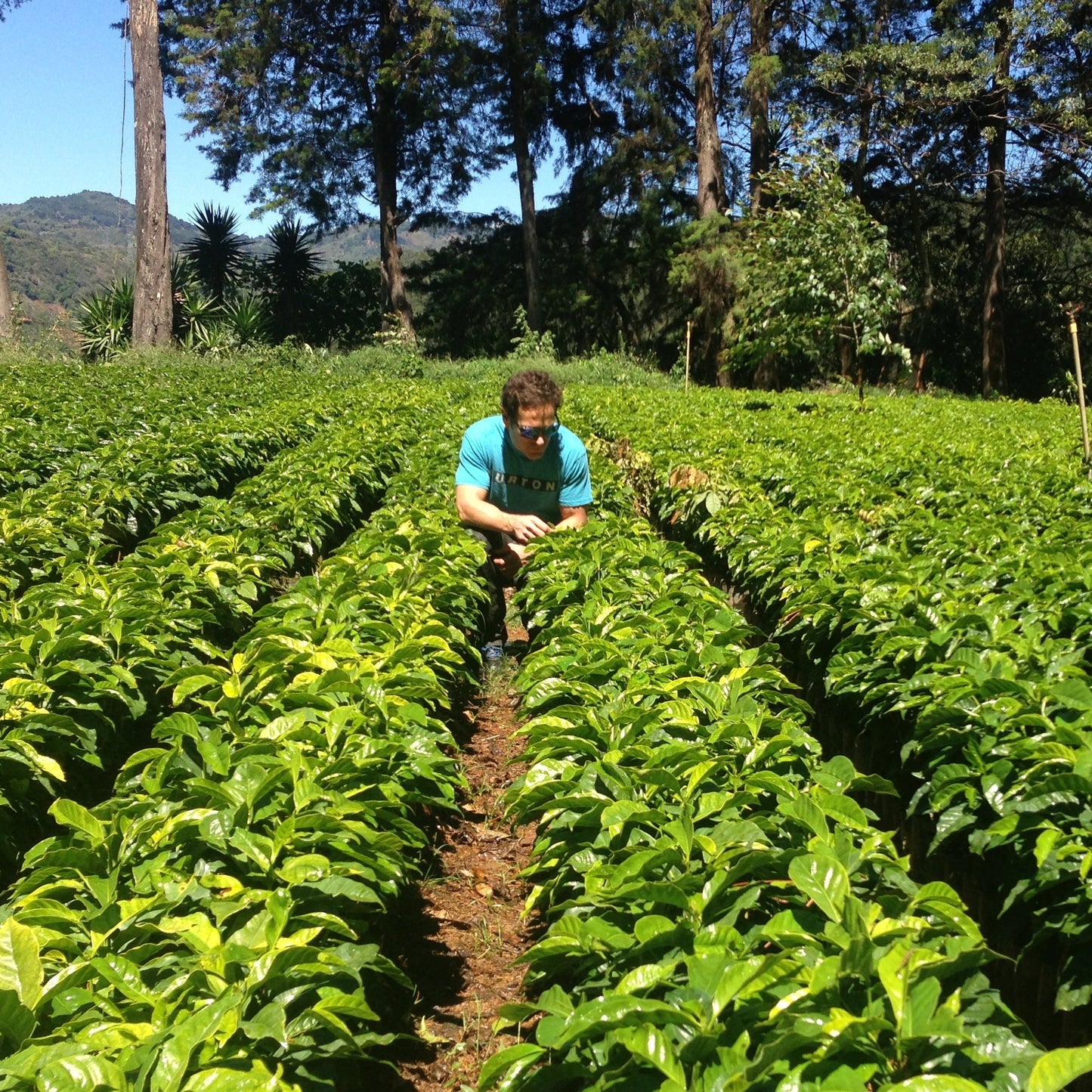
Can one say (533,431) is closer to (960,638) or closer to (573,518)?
(573,518)

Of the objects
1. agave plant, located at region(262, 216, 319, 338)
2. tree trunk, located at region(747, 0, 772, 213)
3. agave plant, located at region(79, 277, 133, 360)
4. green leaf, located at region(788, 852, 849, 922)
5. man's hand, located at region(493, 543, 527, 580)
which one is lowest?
green leaf, located at region(788, 852, 849, 922)

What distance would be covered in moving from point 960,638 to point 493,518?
2722mm

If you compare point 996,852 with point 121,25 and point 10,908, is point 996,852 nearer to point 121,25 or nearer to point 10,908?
point 10,908

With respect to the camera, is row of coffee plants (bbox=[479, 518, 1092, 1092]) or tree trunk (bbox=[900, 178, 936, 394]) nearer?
row of coffee plants (bbox=[479, 518, 1092, 1092])

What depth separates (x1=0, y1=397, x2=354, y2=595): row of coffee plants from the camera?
5.36 meters

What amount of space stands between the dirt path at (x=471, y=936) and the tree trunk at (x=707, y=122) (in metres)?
25.1

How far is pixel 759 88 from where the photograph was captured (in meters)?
25.5

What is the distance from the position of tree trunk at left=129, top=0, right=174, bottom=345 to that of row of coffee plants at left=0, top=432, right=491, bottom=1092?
22.4m

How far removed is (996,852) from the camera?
110 inches

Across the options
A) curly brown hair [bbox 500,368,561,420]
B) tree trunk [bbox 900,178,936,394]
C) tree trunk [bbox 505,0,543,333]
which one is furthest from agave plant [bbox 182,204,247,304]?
curly brown hair [bbox 500,368,561,420]

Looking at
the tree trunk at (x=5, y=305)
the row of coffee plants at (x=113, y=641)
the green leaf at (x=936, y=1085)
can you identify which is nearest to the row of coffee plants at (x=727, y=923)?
the green leaf at (x=936, y=1085)

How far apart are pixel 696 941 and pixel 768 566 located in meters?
3.28

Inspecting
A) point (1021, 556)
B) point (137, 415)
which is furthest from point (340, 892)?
point (137, 415)

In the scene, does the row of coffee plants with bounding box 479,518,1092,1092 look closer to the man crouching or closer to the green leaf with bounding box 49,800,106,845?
the green leaf with bounding box 49,800,106,845
